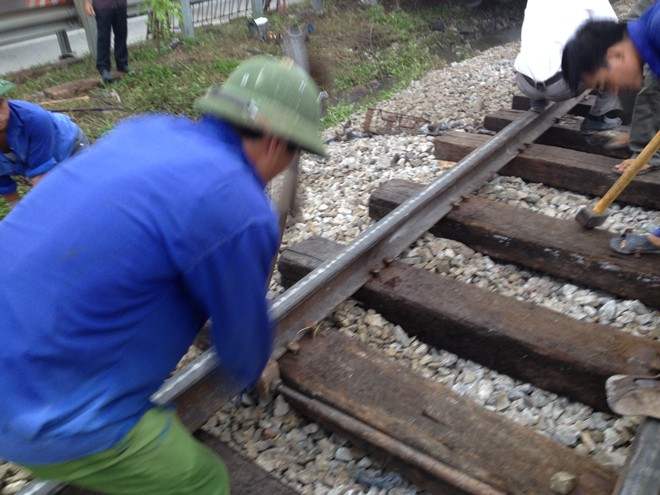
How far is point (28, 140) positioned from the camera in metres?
3.54

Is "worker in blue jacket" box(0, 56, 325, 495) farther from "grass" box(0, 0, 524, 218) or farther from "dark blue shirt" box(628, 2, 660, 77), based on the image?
"grass" box(0, 0, 524, 218)

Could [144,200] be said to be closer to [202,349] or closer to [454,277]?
[202,349]

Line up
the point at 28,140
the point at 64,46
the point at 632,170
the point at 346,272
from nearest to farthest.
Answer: the point at 346,272
the point at 632,170
the point at 28,140
the point at 64,46

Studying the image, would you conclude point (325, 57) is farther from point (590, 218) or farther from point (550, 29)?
point (590, 218)

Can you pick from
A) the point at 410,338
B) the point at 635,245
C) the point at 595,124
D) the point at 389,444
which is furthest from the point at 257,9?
the point at 389,444

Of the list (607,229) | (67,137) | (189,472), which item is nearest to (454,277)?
(607,229)

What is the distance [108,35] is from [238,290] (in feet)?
26.8

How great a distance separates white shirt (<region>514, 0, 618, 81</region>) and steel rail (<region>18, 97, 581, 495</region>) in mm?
526

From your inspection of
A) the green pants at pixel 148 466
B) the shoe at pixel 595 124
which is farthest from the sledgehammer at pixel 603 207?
the green pants at pixel 148 466

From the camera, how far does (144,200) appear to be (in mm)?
1318

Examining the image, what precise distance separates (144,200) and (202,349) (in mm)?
1526

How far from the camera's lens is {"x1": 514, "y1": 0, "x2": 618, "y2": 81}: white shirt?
4434 millimetres

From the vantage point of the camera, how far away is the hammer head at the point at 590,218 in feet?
10.6

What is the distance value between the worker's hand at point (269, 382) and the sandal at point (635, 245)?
1809 millimetres
